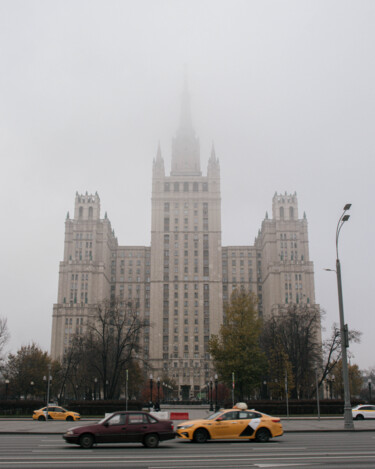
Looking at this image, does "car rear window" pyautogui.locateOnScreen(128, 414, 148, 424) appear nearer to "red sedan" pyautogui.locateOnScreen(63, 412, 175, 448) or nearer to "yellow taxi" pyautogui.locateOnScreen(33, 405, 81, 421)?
"red sedan" pyautogui.locateOnScreen(63, 412, 175, 448)

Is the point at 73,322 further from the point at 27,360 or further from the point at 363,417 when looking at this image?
the point at 363,417

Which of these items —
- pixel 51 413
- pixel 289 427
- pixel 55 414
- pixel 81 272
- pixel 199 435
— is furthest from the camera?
pixel 81 272

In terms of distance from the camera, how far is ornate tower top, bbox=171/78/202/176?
16788 centimetres

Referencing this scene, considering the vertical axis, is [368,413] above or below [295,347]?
below

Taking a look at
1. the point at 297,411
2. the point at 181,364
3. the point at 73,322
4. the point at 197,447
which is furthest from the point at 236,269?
the point at 197,447

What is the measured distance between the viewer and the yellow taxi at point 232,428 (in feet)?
73.0

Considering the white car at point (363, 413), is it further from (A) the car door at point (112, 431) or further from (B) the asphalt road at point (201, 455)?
(A) the car door at point (112, 431)

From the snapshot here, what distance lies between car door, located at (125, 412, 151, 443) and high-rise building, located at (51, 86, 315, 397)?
11876 centimetres

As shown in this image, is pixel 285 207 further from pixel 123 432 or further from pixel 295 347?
pixel 123 432

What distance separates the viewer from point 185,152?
17025cm

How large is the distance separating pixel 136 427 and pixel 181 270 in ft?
435

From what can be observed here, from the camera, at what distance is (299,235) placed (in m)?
150

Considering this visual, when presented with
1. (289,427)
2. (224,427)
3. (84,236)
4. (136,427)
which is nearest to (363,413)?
(289,427)

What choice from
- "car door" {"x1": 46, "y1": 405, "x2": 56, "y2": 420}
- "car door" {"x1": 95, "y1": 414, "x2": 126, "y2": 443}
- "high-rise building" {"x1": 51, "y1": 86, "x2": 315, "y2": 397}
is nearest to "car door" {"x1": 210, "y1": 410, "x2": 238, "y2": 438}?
"car door" {"x1": 95, "y1": 414, "x2": 126, "y2": 443}
